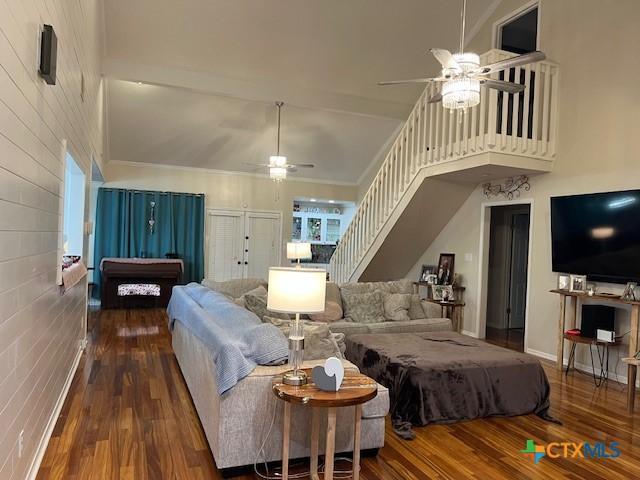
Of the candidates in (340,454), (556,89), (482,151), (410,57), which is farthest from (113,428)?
(410,57)

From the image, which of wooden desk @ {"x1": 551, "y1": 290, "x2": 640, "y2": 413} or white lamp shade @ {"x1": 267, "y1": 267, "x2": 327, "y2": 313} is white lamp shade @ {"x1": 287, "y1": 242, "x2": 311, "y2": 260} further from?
white lamp shade @ {"x1": 267, "y1": 267, "x2": 327, "y2": 313}

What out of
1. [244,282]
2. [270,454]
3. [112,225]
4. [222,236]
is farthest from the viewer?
[222,236]

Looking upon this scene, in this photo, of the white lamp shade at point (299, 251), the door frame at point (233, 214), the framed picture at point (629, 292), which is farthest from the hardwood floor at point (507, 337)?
the door frame at point (233, 214)

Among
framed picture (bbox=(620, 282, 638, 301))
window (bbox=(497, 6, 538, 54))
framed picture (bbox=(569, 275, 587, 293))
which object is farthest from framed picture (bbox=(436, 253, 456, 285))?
window (bbox=(497, 6, 538, 54))

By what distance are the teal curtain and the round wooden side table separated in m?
6.86

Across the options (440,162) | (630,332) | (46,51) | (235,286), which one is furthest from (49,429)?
(630,332)

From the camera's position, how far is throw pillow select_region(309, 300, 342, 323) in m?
5.02

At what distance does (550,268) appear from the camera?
5402 mm

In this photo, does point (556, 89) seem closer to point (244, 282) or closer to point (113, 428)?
point (244, 282)

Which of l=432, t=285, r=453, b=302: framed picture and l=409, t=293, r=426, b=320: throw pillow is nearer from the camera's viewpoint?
l=409, t=293, r=426, b=320: throw pillow

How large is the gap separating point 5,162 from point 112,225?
7.28m

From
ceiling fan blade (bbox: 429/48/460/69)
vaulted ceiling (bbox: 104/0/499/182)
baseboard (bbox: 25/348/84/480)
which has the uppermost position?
vaulted ceiling (bbox: 104/0/499/182)

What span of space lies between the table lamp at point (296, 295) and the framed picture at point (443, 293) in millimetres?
4393

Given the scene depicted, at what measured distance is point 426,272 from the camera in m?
7.29
